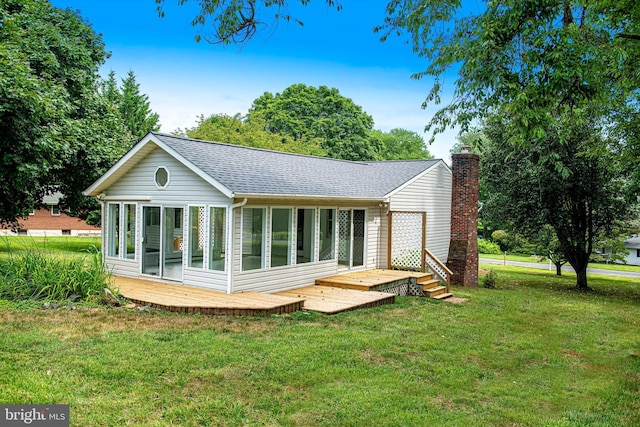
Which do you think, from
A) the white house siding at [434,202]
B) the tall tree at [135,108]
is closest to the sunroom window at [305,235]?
the white house siding at [434,202]

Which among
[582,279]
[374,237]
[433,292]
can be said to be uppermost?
[374,237]

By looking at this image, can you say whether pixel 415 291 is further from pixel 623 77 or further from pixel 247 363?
pixel 247 363

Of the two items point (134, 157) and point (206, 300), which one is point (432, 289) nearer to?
point (206, 300)

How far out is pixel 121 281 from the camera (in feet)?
36.8

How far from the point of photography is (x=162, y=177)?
1120cm

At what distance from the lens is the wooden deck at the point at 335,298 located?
947cm

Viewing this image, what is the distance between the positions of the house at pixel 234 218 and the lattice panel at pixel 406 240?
0.07m

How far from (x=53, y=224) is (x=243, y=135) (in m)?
16.6

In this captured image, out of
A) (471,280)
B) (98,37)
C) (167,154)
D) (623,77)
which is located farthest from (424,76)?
(98,37)

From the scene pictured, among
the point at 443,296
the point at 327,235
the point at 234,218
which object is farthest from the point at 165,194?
the point at 443,296

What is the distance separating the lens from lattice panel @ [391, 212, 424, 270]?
14.6 metres

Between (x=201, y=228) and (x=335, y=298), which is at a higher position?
(x=201, y=228)

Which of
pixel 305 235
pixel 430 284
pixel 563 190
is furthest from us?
pixel 563 190

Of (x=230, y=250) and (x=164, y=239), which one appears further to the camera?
(x=164, y=239)
